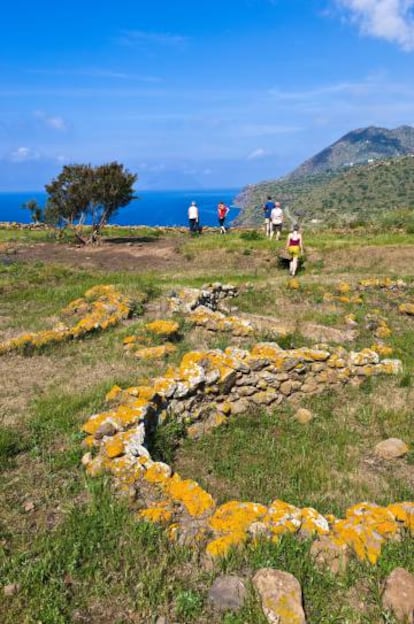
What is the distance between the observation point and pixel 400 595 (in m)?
4.12

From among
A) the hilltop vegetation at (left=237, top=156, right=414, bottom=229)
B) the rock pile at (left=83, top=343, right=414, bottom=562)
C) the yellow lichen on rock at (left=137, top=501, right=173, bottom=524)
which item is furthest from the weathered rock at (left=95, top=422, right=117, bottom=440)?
the hilltop vegetation at (left=237, top=156, right=414, bottom=229)

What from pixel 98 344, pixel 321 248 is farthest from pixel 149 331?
pixel 321 248

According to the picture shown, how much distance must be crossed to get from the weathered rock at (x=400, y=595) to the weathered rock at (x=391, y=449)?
11.0ft

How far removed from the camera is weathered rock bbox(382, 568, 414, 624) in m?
4.00

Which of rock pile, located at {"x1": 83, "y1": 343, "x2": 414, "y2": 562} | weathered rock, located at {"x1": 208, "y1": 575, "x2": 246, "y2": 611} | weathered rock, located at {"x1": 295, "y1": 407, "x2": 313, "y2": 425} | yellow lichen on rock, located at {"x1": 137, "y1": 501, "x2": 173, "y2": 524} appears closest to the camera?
weathered rock, located at {"x1": 208, "y1": 575, "x2": 246, "y2": 611}

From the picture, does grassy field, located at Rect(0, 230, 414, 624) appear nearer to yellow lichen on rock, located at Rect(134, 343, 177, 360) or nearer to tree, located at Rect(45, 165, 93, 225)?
yellow lichen on rock, located at Rect(134, 343, 177, 360)

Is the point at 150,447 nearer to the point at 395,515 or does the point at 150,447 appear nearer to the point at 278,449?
the point at 278,449

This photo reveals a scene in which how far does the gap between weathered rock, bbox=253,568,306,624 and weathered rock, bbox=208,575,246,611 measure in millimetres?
165

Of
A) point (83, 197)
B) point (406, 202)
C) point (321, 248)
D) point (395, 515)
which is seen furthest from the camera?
point (406, 202)

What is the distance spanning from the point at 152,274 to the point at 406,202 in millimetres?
48873

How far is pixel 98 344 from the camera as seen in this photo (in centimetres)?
1155

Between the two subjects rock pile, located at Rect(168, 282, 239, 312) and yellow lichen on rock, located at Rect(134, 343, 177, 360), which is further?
rock pile, located at Rect(168, 282, 239, 312)

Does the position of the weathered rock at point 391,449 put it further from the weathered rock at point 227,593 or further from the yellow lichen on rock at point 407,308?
the yellow lichen on rock at point 407,308

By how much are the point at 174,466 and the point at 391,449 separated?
148 inches
